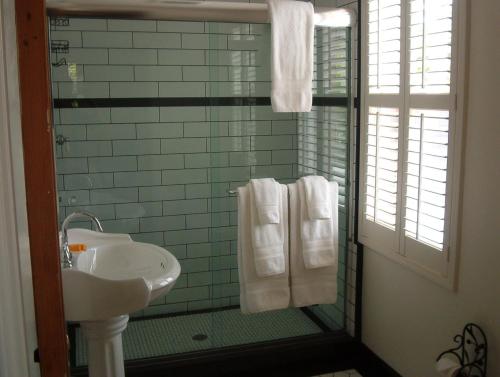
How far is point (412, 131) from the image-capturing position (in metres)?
2.44

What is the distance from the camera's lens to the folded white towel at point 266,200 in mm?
2695

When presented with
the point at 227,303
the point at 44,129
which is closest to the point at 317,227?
the point at 227,303

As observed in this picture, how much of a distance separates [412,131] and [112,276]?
1458 mm

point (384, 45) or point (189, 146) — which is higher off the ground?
point (384, 45)

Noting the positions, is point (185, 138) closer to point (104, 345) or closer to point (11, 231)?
point (104, 345)

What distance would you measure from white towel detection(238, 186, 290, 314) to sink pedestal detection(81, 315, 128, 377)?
711 mm

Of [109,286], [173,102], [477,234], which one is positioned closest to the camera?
[109,286]

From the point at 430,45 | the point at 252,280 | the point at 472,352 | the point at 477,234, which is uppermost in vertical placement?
the point at 430,45

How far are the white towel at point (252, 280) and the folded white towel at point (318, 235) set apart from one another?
90mm

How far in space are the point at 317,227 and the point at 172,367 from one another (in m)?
1.03

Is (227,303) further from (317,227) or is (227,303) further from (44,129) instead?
(44,129)

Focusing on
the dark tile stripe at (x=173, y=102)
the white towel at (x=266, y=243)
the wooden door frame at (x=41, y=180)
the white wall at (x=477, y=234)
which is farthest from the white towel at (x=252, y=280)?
the wooden door frame at (x=41, y=180)

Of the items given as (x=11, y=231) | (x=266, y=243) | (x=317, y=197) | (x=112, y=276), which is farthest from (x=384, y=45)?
(x=11, y=231)

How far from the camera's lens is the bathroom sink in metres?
2.02
